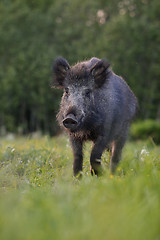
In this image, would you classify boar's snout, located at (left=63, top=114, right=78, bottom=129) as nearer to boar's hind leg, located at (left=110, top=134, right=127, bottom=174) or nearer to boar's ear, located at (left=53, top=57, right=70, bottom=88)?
boar's ear, located at (left=53, top=57, right=70, bottom=88)

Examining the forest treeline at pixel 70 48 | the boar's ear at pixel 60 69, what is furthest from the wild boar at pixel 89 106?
the forest treeline at pixel 70 48

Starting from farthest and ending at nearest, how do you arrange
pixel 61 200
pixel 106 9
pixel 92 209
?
pixel 106 9 < pixel 61 200 < pixel 92 209

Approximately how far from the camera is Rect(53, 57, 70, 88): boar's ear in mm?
6344

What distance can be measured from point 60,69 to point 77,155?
1.43 meters

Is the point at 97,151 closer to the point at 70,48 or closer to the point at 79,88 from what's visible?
the point at 79,88

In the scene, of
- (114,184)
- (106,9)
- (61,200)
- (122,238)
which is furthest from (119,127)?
(106,9)

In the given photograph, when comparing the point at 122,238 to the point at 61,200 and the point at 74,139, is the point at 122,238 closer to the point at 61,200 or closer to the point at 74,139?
the point at 61,200

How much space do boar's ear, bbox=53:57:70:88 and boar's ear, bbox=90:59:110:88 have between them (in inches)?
17.3

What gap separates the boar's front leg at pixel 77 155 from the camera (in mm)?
5925

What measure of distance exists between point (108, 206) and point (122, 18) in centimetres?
3178

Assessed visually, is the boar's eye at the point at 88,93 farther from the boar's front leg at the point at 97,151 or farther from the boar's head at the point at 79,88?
the boar's front leg at the point at 97,151

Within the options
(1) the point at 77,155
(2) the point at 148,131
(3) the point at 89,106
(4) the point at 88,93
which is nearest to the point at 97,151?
(1) the point at 77,155

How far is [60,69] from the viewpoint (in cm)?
641

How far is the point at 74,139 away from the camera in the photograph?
6098 millimetres
